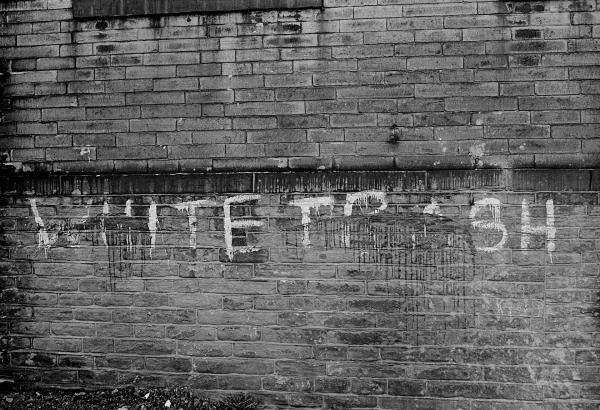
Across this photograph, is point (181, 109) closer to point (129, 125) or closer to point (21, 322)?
point (129, 125)

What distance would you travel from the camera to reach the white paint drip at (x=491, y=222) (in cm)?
353

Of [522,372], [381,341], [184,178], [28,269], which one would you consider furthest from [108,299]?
[522,372]

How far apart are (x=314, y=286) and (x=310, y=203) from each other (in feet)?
1.95

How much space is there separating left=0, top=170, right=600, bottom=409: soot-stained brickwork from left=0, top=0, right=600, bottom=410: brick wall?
2 centimetres

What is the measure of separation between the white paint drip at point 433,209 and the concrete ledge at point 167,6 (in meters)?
1.62

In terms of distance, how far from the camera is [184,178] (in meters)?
3.76

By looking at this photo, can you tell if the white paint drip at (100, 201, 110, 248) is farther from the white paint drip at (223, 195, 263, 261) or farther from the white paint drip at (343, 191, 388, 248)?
the white paint drip at (343, 191, 388, 248)

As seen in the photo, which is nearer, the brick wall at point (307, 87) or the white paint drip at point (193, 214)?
the brick wall at point (307, 87)

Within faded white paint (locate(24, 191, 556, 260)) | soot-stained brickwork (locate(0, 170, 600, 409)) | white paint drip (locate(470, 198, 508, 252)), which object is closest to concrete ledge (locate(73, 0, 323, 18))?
soot-stained brickwork (locate(0, 170, 600, 409))

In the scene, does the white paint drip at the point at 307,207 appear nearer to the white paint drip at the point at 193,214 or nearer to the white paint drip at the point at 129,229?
the white paint drip at the point at 193,214

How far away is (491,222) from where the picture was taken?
354cm

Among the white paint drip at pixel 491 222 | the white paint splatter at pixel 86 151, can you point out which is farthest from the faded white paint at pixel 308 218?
the white paint splatter at pixel 86 151

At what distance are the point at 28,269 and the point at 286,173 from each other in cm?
211

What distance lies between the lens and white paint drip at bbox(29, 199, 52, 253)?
390 cm
